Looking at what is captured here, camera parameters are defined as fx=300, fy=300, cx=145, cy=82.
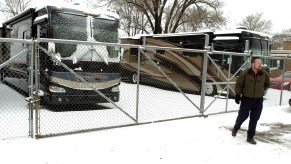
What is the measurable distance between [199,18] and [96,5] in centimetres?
1117

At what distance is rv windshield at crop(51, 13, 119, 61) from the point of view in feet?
29.4

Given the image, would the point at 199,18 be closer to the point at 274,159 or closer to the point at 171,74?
the point at 171,74

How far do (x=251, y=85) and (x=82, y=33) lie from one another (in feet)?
17.9

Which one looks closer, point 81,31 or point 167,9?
point 81,31

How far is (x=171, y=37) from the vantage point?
15727 millimetres

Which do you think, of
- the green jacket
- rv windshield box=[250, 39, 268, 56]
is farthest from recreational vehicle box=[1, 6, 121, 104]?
rv windshield box=[250, 39, 268, 56]

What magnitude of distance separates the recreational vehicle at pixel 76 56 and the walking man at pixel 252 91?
13.7 ft

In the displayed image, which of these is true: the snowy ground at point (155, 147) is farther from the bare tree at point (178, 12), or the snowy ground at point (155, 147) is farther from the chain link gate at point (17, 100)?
the bare tree at point (178, 12)

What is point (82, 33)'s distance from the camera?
946 centimetres

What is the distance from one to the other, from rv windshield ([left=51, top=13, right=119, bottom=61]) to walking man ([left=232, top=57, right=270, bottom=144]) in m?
4.07

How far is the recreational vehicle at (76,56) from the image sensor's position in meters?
8.76

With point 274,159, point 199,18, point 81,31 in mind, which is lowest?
point 274,159

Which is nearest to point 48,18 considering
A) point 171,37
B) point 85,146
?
point 85,146

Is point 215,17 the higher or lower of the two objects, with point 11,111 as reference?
higher
